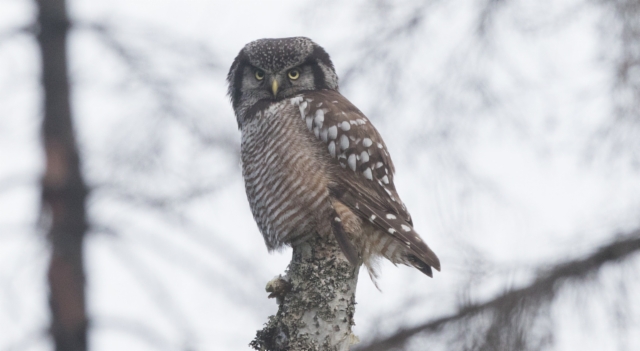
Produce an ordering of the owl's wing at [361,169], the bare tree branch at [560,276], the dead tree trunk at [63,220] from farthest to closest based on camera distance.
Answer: the dead tree trunk at [63,220] → the owl's wing at [361,169] → the bare tree branch at [560,276]

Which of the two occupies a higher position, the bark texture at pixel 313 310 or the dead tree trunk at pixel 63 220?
the dead tree trunk at pixel 63 220

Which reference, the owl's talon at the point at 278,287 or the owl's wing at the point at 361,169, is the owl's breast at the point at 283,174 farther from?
the owl's talon at the point at 278,287

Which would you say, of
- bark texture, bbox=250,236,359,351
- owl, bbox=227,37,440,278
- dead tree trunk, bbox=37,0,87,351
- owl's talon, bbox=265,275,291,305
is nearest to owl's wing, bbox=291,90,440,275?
owl, bbox=227,37,440,278

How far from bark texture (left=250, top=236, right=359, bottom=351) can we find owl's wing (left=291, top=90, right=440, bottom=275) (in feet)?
1.21

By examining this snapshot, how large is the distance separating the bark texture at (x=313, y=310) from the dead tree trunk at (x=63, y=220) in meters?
2.04

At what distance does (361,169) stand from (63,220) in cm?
210

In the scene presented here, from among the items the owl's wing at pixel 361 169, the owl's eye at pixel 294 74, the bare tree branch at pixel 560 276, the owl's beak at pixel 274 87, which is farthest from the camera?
the owl's eye at pixel 294 74

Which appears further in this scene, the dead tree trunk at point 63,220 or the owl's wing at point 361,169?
the dead tree trunk at point 63,220

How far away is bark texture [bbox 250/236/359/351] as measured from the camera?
310 cm

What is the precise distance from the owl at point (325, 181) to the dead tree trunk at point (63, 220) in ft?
4.57

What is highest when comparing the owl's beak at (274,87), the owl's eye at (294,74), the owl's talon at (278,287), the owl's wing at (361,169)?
the owl's eye at (294,74)

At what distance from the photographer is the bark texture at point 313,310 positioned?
3104mm

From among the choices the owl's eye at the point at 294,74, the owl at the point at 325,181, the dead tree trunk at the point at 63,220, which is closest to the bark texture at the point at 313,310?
the owl at the point at 325,181

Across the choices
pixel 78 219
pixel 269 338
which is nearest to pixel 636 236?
pixel 269 338
